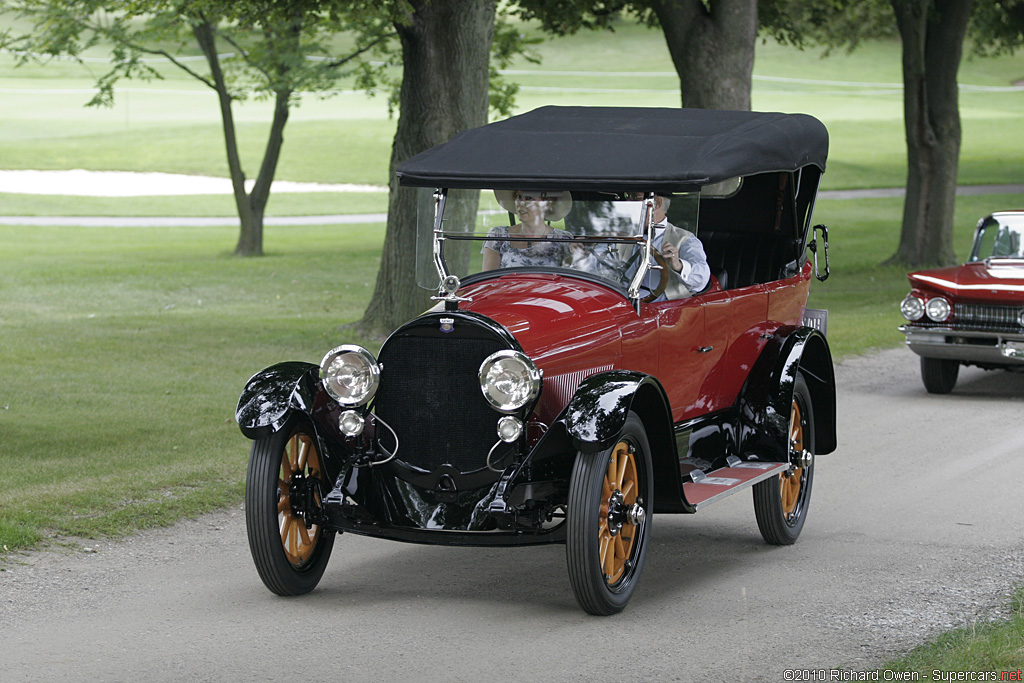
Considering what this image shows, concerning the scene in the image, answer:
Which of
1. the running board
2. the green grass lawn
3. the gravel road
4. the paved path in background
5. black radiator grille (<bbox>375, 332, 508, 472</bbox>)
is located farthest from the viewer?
the paved path in background

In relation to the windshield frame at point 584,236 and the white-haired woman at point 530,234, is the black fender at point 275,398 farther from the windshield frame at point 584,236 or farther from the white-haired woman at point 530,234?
the white-haired woman at point 530,234

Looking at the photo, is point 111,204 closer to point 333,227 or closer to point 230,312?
point 333,227

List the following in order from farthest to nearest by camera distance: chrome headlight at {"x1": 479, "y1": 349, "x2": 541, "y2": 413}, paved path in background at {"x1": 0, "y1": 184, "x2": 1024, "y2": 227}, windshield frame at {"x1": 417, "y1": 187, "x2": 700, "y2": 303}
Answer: paved path in background at {"x1": 0, "y1": 184, "x2": 1024, "y2": 227}, windshield frame at {"x1": 417, "y1": 187, "x2": 700, "y2": 303}, chrome headlight at {"x1": 479, "y1": 349, "x2": 541, "y2": 413}

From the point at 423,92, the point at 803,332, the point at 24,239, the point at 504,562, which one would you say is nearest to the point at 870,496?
the point at 803,332

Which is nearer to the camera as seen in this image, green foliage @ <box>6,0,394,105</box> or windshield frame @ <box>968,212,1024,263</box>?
windshield frame @ <box>968,212,1024,263</box>

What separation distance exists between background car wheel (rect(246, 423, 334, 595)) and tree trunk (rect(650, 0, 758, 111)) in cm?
1187

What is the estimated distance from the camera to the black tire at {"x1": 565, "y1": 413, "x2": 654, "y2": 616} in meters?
5.64

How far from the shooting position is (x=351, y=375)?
6066 millimetres

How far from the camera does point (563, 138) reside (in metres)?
6.87

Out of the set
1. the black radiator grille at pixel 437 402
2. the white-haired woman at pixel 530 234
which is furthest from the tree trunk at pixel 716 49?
the black radiator grille at pixel 437 402

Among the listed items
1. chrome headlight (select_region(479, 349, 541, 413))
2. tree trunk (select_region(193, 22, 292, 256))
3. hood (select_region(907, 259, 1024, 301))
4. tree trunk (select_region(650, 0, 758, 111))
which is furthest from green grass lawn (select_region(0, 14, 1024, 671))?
tree trunk (select_region(650, 0, 758, 111))

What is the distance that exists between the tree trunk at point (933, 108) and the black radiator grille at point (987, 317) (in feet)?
37.1

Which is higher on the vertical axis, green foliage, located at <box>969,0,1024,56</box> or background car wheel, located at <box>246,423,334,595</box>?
green foliage, located at <box>969,0,1024,56</box>

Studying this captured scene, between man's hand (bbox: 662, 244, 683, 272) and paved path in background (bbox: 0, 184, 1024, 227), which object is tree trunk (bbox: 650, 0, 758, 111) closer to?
man's hand (bbox: 662, 244, 683, 272)
